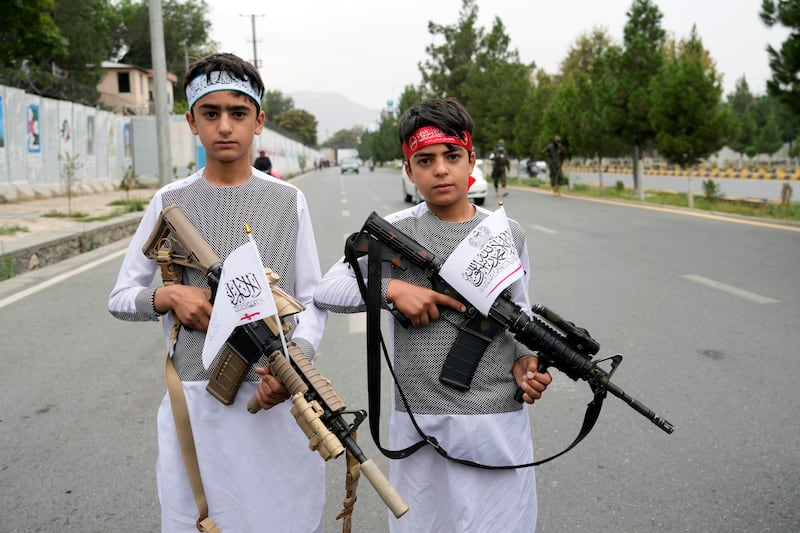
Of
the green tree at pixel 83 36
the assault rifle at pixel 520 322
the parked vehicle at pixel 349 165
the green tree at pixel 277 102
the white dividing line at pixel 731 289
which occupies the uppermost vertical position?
the green tree at pixel 277 102

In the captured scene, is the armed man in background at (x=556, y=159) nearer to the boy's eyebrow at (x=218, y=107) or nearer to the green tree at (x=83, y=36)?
the boy's eyebrow at (x=218, y=107)

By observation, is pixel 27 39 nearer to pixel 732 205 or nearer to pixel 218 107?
pixel 732 205

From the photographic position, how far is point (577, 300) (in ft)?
23.6

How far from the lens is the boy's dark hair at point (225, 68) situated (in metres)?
2.07

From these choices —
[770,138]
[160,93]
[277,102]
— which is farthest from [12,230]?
[277,102]

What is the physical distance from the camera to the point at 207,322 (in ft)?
6.32

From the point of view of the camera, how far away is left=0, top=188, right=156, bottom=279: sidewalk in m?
9.05

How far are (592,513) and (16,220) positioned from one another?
1241cm

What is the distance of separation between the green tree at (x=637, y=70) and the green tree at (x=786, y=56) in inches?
325

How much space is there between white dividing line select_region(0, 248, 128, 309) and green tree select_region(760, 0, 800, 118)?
11.2 m

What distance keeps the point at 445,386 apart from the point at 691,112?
1804 cm

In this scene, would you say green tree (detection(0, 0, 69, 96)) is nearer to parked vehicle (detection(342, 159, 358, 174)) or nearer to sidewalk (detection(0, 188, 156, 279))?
sidewalk (detection(0, 188, 156, 279))

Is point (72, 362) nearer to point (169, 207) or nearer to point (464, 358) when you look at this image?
point (169, 207)

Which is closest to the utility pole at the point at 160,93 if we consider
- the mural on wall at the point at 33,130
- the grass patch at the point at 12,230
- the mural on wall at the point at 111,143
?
the grass patch at the point at 12,230
